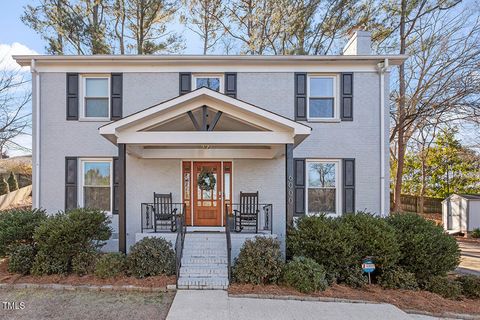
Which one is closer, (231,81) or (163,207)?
(163,207)

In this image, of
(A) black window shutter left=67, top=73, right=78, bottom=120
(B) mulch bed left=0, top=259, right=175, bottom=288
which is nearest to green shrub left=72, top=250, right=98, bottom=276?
(B) mulch bed left=0, top=259, right=175, bottom=288

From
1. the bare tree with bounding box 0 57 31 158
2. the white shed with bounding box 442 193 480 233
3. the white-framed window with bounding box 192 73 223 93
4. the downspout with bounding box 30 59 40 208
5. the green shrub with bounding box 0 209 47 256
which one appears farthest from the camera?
the bare tree with bounding box 0 57 31 158

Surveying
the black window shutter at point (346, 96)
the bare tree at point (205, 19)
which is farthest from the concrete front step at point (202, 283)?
the bare tree at point (205, 19)

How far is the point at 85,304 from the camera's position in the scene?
17.1ft

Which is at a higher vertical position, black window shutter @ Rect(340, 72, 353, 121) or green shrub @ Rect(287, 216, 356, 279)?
black window shutter @ Rect(340, 72, 353, 121)

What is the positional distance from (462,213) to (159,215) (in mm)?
15219

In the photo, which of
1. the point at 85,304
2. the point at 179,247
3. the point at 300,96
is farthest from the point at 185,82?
the point at 85,304

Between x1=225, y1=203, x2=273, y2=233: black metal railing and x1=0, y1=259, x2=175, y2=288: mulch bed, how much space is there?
2139 mm

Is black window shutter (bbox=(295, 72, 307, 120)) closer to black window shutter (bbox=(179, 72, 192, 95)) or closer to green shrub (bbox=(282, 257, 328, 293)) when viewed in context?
black window shutter (bbox=(179, 72, 192, 95))

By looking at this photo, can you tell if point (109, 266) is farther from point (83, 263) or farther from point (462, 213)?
point (462, 213)

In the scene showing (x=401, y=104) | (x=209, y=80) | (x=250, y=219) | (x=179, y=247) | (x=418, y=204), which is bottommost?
(x=418, y=204)

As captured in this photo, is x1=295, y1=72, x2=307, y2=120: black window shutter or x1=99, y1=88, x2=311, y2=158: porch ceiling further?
x1=295, y1=72, x2=307, y2=120: black window shutter

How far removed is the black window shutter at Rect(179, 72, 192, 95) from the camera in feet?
29.8

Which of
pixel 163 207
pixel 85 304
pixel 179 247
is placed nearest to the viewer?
pixel 85 304
